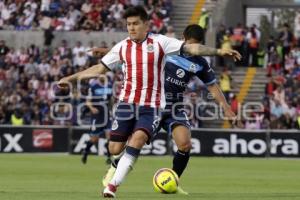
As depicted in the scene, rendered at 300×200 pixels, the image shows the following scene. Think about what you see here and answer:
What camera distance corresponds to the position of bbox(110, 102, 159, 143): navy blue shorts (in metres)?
12.4

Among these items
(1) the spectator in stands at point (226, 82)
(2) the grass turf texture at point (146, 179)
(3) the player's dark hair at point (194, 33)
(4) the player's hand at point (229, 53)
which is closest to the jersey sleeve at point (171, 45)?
(4) the player's hand at point (229, 53)

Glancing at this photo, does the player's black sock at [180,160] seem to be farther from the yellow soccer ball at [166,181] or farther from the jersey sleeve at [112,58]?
the jersey sleeve at [112,58]

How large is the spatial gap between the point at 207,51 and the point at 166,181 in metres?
2.46

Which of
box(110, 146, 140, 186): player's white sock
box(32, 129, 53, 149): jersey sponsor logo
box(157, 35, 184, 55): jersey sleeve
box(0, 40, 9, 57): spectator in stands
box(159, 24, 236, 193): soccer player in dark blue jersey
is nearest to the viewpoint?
box(110, 146, 140, 186): player's white sock

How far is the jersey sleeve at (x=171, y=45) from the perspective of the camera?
12.2 m

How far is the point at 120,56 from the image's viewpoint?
41.1ft

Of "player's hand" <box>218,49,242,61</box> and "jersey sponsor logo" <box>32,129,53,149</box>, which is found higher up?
"player's hand" <box>218,49,242,61</box>

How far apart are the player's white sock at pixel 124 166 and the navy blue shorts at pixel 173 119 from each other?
1.81 meters

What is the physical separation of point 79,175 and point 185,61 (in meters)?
5.18

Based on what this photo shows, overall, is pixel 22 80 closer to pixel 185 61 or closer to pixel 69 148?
pixel 69 148

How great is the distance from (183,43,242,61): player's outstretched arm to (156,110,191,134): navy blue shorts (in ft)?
6.29

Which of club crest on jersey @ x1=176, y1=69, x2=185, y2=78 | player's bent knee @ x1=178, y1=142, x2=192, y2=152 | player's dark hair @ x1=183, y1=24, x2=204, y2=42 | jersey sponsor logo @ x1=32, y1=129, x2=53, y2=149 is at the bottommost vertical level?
jersey sponsor logo @ x1=32, y1=129, x2=53, y2=149

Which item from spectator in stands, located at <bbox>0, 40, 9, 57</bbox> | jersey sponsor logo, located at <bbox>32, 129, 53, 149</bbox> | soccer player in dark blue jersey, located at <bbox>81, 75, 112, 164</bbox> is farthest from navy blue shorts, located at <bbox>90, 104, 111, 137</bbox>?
spectator in stands, located at <bbox>0, 40, 9, 57</bbox>

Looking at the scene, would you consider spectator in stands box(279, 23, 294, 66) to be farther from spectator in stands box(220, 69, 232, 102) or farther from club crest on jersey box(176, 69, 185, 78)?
club crest on jersey box(176, 69, 185, 78)
